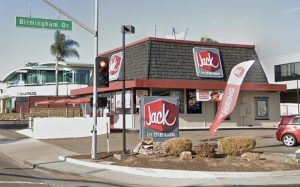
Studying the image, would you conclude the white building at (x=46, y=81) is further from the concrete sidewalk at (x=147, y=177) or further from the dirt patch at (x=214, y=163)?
the dirt patch at (x=214, y=163)

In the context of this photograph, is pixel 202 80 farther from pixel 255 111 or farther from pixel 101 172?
pixel 101 172

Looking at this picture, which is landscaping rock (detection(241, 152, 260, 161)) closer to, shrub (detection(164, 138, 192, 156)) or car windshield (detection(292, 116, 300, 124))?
shrub (detection(164, 138, 192, 156))

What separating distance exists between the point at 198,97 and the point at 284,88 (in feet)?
24.5

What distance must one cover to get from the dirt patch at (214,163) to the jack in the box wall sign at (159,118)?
2193 millimetres

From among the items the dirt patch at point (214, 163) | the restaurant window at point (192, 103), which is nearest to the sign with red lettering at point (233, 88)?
the dirt patch at point (214, 163)

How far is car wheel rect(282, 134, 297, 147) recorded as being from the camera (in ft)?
65.9

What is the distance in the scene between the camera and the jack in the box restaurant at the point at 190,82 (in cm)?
2998

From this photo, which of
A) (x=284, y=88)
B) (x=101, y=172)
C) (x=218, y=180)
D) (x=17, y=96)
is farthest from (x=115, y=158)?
(x=17, y=96)

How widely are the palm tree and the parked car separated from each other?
1927 inches

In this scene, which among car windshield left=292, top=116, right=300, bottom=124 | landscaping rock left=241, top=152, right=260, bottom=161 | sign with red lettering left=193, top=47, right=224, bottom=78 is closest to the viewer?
landscaping rock left=241, top=152, right=260, bottom=161

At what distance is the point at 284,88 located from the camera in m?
33.8

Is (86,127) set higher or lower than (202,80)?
lower

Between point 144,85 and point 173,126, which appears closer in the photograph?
point 173,126

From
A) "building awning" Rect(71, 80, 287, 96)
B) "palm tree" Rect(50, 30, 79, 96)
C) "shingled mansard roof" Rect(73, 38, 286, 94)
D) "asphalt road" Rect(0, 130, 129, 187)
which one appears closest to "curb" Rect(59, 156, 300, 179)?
"asphalt road" Rect(0, 130, 129, 187)
